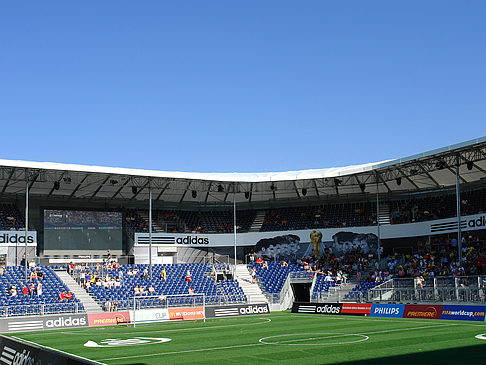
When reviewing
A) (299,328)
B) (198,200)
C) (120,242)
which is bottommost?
(299,328)

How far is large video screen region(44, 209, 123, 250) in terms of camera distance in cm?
5088

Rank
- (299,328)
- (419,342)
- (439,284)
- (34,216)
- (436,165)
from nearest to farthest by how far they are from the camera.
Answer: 1. (419,342)
2. (299,328)
3. (439,284)
4. (436,165)
5. (34,216)

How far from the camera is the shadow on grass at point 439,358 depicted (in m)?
16.0

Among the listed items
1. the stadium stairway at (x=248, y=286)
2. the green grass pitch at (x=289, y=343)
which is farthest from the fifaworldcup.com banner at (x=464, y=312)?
the stadium stairway at (x=248, y=286)

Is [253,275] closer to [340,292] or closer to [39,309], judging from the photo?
[340,292]

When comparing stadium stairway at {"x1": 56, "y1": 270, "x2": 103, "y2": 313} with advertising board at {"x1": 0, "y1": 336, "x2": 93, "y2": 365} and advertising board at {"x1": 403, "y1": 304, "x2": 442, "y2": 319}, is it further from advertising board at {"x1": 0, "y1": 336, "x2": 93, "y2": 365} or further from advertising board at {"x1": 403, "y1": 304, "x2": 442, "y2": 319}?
advertising board at {"x1": 0, "y1": 336, "x2": 93, "y2": 365}

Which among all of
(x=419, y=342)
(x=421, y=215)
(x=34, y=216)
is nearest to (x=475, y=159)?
(x=421, y=215)

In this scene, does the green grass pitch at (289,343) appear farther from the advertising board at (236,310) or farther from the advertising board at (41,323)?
the advertising board at (236,310)

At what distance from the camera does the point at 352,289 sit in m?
45.8

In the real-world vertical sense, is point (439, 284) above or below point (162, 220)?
below

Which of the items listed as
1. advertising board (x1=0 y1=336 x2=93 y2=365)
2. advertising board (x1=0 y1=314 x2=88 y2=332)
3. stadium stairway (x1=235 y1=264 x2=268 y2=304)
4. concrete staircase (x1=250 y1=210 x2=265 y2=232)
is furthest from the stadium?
advertising board (x1=0 y1=336 x2=93 y2=365)

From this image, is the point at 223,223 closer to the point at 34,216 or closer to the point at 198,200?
the point at 198,200

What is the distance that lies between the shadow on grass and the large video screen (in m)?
39.3

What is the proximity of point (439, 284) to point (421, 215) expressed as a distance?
15107 millimetres
